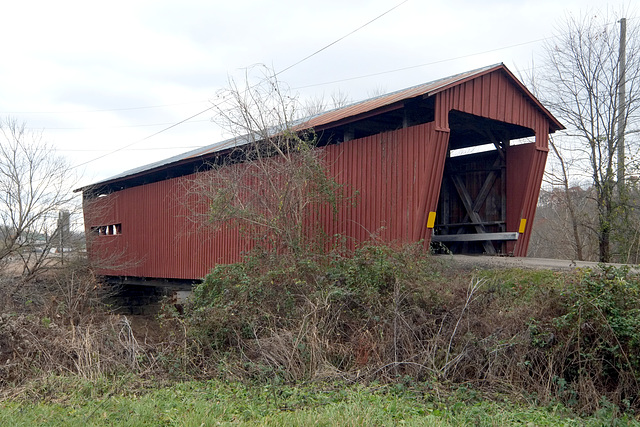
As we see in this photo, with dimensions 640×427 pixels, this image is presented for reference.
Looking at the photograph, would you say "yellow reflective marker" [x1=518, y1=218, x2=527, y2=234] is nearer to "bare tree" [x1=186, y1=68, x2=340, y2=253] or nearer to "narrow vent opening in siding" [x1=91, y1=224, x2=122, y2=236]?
"bare tree" [x1=186, y1=68, x2=340, y2=253]

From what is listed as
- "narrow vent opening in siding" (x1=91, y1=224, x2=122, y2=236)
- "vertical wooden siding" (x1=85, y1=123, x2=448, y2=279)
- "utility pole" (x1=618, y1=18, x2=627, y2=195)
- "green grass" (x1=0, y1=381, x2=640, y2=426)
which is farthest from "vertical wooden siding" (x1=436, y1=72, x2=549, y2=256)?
"narrow vent opening in siding" (x1=91, y1=224, x2=122, y2=236)

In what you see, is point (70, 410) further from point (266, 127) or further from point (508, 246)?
point (508, 246)

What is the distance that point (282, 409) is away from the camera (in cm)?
492

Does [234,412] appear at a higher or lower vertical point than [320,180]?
lower

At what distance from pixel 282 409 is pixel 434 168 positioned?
533 centimetres

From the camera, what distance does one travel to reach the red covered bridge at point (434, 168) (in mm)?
9078

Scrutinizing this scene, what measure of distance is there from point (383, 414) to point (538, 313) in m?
2.59

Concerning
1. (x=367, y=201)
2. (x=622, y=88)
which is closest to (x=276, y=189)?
(x=367, y=201)

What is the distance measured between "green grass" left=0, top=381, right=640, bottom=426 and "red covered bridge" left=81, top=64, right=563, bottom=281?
3.77 m

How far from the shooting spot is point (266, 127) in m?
10.2

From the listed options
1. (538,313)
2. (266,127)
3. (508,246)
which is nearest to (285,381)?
(538,313)

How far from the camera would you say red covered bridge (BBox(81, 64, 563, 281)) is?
29.8ft

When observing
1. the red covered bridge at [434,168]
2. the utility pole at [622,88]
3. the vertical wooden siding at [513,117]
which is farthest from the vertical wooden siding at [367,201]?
the utility pole at [622,88]

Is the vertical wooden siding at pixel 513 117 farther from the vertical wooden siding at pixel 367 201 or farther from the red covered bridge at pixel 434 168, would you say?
the vertical wooden siding at pixel 367 201
